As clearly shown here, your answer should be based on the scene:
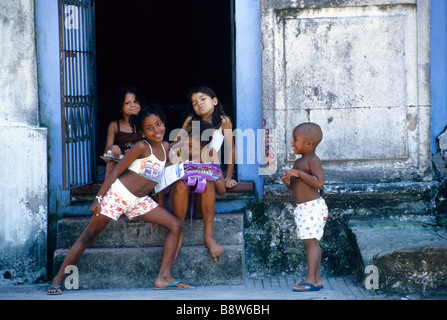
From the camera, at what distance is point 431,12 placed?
580cm

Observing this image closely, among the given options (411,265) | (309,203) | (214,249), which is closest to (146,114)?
(214,249)

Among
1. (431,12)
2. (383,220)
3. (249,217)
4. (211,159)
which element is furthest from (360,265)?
(431,12)

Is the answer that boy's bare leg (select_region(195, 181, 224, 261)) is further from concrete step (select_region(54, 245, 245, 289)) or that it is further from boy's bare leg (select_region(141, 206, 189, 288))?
boy's bare leg (select_region(141, 206, 189, 288))

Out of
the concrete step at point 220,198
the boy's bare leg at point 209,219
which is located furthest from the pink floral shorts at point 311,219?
the concrete step at point 220,198

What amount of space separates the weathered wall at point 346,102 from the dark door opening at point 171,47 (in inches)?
181

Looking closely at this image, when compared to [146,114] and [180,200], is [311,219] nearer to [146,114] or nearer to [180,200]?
[180,200]

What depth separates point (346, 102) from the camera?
5641 millimetres

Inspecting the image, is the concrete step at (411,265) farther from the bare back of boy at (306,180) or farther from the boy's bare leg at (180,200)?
the boy's bare leg at (180,200)

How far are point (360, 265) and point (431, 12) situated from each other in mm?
2552

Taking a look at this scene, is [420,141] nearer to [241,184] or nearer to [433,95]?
[433,95]

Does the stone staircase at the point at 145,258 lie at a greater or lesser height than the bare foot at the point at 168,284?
greater

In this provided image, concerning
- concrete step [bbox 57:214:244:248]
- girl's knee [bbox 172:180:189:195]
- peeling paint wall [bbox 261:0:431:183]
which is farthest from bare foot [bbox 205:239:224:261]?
peeling paint wall [bbox 261:0:431:183]

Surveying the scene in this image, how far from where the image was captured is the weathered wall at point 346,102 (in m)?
5.59

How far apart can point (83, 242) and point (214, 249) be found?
1113 mm
